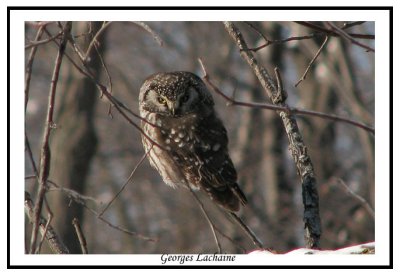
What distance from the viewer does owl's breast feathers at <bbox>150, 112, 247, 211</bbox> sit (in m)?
5.70

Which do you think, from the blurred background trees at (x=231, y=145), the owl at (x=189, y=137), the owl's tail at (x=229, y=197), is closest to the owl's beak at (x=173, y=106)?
the owl at (x=189, y=137)

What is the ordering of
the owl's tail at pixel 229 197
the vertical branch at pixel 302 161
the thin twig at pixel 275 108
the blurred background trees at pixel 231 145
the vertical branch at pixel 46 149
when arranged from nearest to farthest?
the thin twig at pixel 275 108 < the vertical branch at pixel 46 149 < the vertical branch at pixel 302 161 < the owl's tail at pixel 229 197 < the blurred background trees at pixel 231 145

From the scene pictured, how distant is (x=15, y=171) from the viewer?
4.11 metres

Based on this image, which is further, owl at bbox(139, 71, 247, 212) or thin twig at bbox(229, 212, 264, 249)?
owl at bbox(139, 71, 247, 212)

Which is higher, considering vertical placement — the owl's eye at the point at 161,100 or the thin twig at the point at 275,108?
the owl's eye at the point at 161,100

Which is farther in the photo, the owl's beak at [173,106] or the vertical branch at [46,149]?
the owl's beak at [173,106]

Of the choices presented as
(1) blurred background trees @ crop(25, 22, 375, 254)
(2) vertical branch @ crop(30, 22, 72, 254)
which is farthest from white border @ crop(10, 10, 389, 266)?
(1) blurred background trees @ crop(25, 22, 375, 254)

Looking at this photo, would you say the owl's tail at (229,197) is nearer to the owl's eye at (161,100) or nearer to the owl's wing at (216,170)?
the owl's wing at (216,170)

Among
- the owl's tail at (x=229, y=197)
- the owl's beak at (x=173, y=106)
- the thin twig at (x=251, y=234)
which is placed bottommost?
the thin twig at (x=251, y=234)

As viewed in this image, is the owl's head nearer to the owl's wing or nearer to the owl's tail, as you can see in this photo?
the owl's wing

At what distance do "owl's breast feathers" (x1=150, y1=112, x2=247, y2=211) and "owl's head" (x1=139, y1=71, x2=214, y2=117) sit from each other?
0.09 metres

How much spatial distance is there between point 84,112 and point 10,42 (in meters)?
7.43

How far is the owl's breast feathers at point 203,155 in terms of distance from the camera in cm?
570

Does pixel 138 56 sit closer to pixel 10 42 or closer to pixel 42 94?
pixel 42 94
